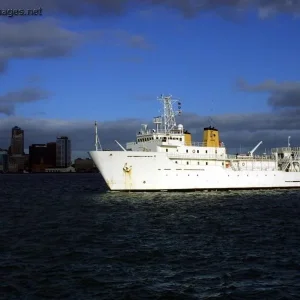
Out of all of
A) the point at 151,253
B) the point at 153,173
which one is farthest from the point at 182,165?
the point at 151,253

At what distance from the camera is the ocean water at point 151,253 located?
1495 cm

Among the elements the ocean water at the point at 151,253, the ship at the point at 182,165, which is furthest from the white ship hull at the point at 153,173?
the ocean water at the point at 151,253

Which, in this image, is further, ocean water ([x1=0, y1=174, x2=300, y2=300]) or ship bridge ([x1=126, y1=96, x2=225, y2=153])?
ship bridge ([x1=126, y1=96, x2=225, y2=153])

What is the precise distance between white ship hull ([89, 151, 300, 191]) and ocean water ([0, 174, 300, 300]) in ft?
33.9

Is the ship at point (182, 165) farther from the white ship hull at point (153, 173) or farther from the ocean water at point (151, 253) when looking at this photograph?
the ocean water at point (151, 253)

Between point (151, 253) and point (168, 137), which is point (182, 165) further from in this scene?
point (151, 253)

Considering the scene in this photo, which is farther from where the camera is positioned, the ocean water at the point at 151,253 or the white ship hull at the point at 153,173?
the white ship hull at the point at 153,173

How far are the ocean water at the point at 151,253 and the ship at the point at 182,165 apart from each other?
10434 mm

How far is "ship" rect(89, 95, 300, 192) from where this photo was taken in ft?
155

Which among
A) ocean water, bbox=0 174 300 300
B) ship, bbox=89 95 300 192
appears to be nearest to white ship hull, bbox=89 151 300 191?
ship, bbox=89 95 300 192

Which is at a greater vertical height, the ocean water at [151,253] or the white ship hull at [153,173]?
the white ship hull at [153,173]

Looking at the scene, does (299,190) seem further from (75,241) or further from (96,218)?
(75,241)

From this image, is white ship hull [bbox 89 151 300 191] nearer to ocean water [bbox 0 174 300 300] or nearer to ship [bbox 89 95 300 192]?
ship [bbox 89 95 300 192]

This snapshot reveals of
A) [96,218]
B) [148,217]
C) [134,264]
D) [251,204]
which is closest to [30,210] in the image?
[96,218]
